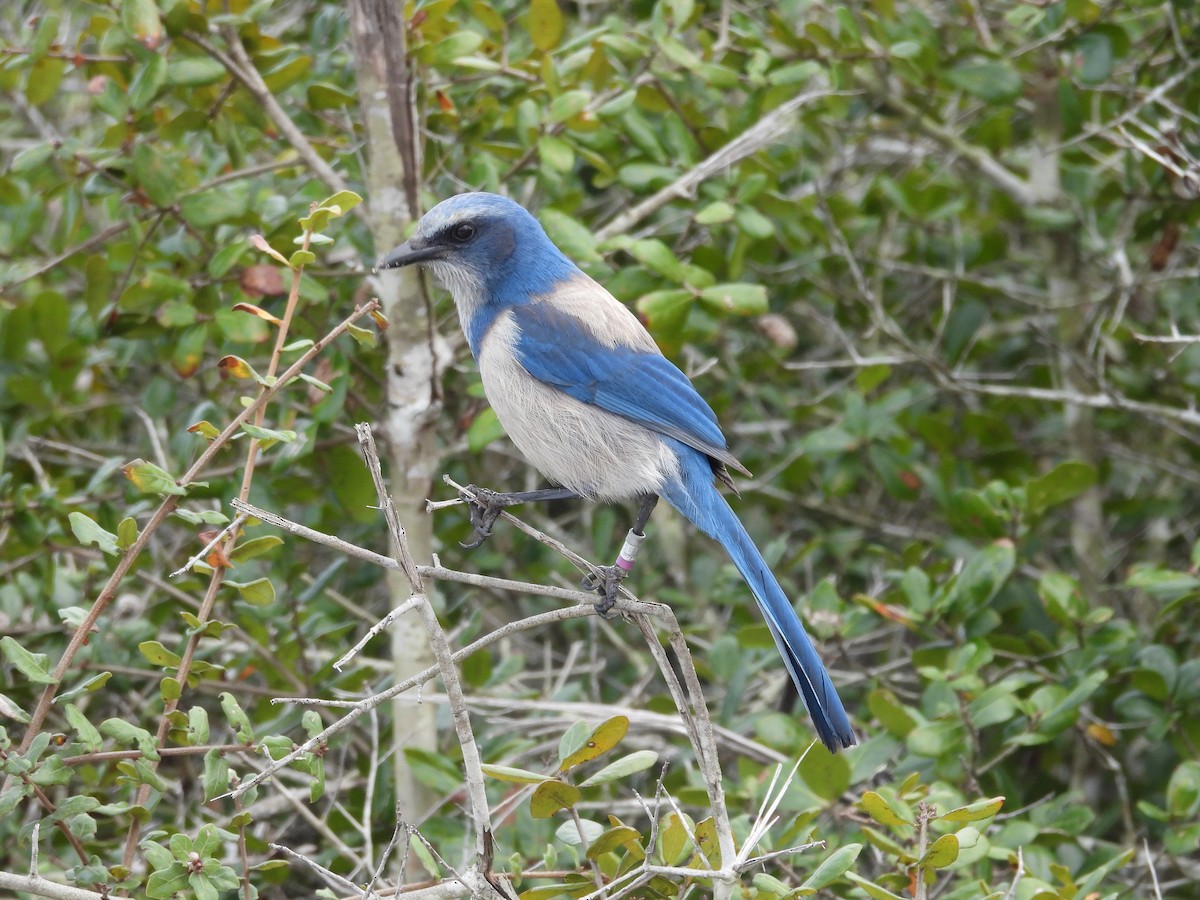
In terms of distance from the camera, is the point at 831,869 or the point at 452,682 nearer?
the point at 452,682

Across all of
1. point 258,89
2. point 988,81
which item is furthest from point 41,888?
point 988,81

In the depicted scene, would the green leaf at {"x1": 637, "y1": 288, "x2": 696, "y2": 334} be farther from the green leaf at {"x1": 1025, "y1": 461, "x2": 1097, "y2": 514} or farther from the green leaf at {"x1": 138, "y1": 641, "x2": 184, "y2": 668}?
the green leaf at {"x1": 138, "y1": 641, "x2": 184, "y2": 668}

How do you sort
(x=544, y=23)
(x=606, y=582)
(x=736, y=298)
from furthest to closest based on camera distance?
(x=544, y=23)
(x=736, y=298)
(x=606, y=582)

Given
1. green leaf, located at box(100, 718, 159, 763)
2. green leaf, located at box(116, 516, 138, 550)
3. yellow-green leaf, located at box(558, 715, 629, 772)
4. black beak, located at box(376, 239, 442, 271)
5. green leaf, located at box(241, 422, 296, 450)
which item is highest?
green leaf, located at box(241, 422, 296, 450)

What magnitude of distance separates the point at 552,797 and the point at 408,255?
5.29 feet

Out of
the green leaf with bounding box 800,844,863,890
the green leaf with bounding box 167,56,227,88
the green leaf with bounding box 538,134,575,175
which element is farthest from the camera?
the green leaf with bounding box 538,134,575,175

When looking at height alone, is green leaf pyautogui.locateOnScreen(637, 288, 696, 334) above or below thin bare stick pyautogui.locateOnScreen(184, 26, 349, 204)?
below

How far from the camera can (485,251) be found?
12.8ft

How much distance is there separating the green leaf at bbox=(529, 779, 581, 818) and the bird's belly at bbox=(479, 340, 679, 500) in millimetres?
1132

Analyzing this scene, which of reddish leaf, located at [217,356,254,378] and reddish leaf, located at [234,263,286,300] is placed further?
reddish leaf, located at [234,263,286,300]

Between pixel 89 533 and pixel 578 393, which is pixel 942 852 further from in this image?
pixel 89 533

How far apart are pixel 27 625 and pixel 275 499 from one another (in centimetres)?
85

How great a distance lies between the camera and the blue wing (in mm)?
3760

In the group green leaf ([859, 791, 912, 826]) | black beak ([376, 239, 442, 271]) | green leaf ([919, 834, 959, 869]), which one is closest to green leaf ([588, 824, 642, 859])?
green leaf ([859, 791, 912, 826])
